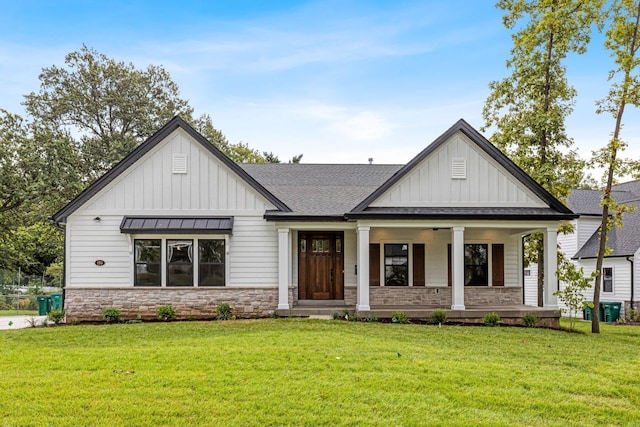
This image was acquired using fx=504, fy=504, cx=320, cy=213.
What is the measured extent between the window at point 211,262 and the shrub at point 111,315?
233 centimetres

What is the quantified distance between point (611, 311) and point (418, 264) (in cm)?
1100

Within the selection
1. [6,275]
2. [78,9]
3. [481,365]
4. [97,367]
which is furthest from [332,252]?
[6,275]

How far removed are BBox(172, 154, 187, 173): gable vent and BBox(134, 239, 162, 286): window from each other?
83.0 inches

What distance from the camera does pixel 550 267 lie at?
1409 centimetres

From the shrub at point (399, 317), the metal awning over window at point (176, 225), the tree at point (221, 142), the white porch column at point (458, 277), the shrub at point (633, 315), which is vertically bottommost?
the shrub at point (633, 315)

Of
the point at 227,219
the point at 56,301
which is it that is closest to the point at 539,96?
the point at 227,219

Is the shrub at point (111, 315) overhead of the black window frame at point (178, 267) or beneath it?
beneath

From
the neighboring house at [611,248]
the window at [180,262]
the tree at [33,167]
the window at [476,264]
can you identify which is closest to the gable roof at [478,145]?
the window at [476,264]

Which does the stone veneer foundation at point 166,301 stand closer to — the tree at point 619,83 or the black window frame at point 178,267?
the black window frame at point 178,267

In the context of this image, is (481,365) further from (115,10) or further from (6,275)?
(6,275)

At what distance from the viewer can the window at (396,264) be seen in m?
15.8

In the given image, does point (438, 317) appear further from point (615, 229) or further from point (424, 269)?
point (615, 229)

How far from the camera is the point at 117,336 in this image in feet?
35.8

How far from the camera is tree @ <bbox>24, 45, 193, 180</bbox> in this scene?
27.8m
